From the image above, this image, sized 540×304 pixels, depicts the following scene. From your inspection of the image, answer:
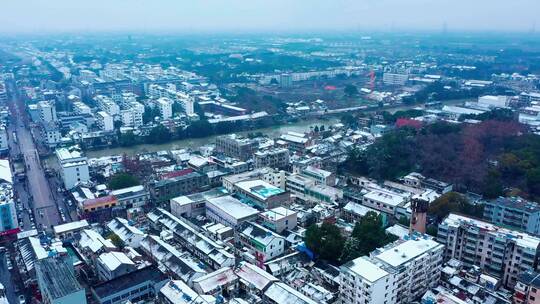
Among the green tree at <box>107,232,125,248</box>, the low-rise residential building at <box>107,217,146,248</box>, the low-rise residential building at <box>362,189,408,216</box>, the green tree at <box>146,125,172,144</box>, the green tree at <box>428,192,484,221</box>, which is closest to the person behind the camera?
the green tree at <box>107,232,125,248</box>

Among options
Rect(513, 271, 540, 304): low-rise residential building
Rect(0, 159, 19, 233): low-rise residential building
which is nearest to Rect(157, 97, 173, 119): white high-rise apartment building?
Rect(0, 159, 19, 233): low-rise residential building

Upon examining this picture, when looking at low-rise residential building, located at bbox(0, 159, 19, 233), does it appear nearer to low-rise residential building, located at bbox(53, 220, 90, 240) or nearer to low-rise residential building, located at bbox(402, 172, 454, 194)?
low-rise residential building, located at bbox(53, 220, 90, 240)

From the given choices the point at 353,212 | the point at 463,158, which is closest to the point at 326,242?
the point at 353,212

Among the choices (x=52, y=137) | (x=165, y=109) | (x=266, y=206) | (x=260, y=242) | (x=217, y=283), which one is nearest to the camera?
(x=217, y=283)

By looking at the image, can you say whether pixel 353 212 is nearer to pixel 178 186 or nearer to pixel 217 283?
pixel 217 283

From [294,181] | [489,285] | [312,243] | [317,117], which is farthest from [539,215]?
[317,117]

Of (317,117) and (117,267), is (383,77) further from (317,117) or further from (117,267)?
(117,267)

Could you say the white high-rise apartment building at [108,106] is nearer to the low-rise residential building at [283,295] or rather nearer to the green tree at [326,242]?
the green tree at [326,242]
